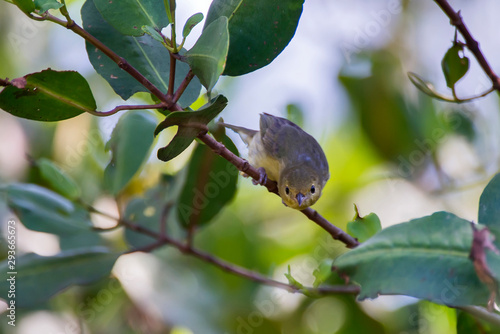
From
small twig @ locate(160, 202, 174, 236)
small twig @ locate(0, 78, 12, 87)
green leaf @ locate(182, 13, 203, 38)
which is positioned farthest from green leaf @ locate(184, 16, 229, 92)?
small twig @ locate(160, 202, 174, 236)

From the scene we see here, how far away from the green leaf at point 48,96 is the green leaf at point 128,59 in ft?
0.60

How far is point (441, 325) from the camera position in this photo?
2240mm

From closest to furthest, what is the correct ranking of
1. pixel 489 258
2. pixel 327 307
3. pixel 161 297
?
1. pixel 489 258
2. pixel 327 307
3. pixel 161 297

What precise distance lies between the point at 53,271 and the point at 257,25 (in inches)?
56.5

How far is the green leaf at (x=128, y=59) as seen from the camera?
161 centimetres

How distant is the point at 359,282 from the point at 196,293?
177 centimetres

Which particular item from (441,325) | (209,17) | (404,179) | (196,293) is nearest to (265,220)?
(196,293)

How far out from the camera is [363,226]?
1641 mm

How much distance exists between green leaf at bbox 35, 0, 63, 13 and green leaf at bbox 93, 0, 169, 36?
0.39 ft

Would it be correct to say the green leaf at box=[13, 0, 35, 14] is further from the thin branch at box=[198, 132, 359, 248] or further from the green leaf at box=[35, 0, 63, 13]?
the thin branch at box=[198, 132, 359, 248]

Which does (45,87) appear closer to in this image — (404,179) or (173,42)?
(173,42)

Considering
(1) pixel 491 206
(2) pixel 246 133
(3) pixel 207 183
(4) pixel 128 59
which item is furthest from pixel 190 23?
(2) pixel 246 133

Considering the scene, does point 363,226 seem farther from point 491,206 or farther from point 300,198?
point 300,198

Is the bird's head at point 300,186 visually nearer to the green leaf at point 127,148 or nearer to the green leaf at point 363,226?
the green leaf at point 127,148
